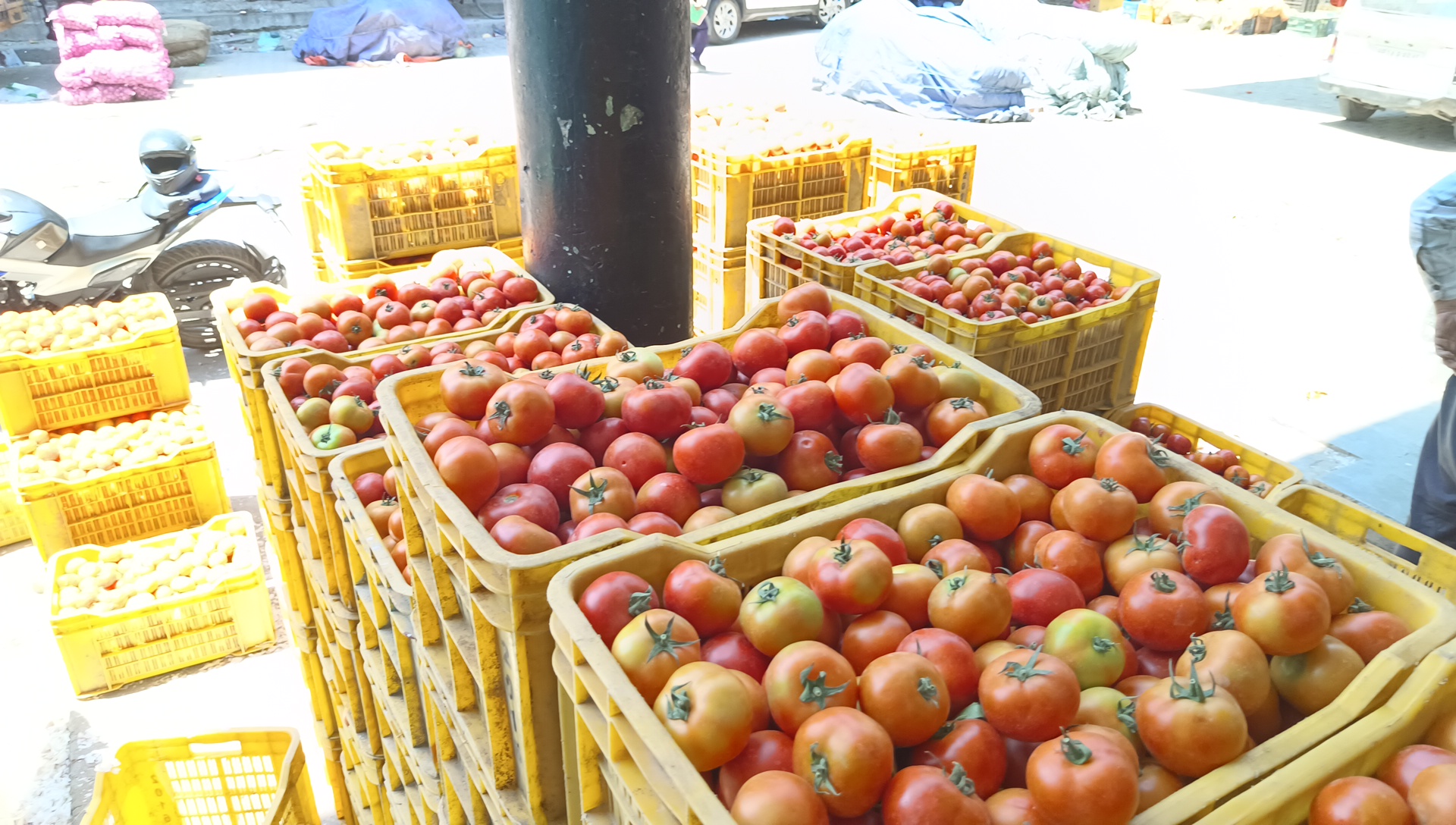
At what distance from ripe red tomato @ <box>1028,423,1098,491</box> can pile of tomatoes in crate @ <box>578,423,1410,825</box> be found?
94mm

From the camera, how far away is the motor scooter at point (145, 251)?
17.3 ft

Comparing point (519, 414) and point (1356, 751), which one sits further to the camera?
point (519, 414)

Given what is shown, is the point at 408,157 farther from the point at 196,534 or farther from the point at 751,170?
the point at 196,534


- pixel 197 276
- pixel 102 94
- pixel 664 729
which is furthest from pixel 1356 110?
pixel 102 94

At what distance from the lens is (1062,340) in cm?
304

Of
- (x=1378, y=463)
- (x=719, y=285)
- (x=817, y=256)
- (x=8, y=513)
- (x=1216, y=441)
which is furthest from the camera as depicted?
(x=1378, y=463)

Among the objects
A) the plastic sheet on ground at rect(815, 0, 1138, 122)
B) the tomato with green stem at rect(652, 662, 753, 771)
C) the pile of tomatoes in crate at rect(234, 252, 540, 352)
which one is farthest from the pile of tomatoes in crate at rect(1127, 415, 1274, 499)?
the plastic sheet on ground at rect(815, 0, 1138, 122)

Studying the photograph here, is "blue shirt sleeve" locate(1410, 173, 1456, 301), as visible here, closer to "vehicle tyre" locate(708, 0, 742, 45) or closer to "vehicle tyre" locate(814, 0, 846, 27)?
"vehicle tyre" locate(708, 0, 742, 45)

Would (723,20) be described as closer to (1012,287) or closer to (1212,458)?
(1012,287)

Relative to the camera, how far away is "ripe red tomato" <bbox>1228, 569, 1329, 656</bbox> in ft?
4.24

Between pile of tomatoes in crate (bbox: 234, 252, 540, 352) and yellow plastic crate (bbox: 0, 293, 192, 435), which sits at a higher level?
pile of tomatoes in crate (bbox: 234, 252, 540, 352)

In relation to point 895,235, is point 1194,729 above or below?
above

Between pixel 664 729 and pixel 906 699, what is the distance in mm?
313

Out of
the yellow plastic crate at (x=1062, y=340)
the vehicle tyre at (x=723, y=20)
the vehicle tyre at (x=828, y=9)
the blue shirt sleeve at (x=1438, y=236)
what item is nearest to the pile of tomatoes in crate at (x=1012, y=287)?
the yellow plastic crate at (x=1062, y=340)
